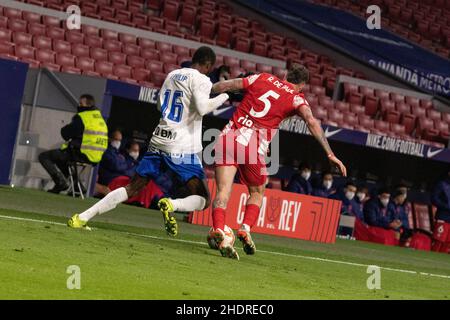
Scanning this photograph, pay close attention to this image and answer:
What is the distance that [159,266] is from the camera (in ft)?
33.3

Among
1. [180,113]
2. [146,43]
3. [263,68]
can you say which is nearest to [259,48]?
[263,68]

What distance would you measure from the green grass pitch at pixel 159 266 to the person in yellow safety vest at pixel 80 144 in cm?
299

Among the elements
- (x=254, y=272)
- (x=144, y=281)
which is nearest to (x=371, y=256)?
(x=254, y=272)

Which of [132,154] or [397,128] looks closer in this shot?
[132,154]

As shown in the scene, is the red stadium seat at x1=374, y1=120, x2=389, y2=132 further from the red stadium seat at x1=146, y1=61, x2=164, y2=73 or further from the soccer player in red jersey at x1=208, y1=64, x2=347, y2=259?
the soccer player in red jersey at x1=208, y1=64, x2=347, y2=259

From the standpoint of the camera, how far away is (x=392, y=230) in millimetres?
24250

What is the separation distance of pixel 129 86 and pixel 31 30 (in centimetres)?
317

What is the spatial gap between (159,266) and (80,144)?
10886 millimetres

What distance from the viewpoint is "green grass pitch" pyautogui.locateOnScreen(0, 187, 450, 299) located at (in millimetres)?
8352

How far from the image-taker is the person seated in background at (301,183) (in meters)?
23.2

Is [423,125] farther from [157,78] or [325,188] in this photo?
[157,78]

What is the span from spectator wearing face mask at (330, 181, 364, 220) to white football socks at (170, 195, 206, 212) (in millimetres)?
11409

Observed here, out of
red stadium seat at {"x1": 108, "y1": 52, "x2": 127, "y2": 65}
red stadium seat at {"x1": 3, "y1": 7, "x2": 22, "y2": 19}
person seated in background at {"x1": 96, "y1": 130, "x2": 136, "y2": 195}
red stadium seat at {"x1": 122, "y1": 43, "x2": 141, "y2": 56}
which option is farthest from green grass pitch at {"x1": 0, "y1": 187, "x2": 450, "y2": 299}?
red stadium seat at {"x1": 122, "y1": 43, "x2": 141, "y2": 56}
